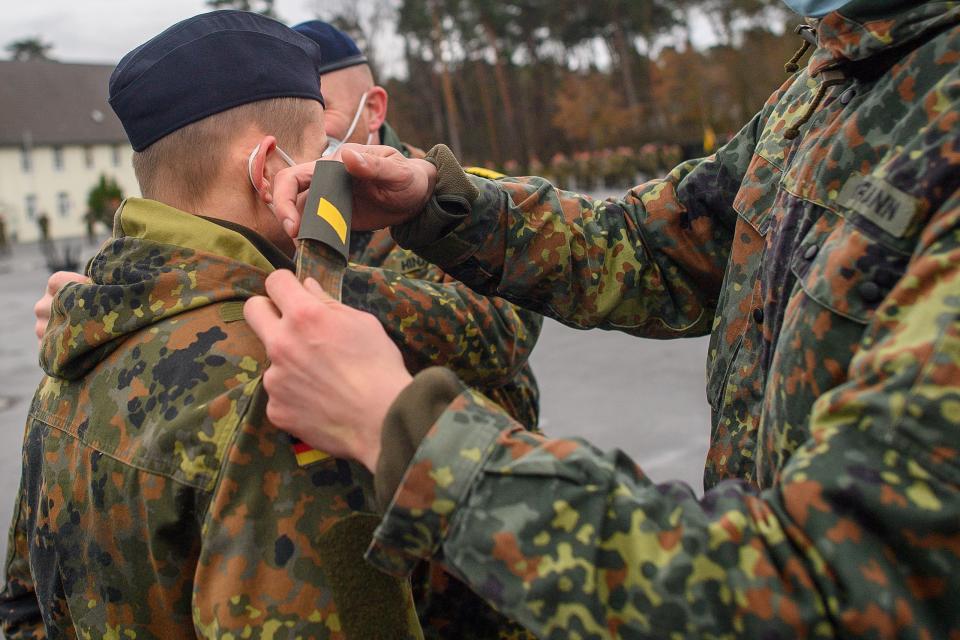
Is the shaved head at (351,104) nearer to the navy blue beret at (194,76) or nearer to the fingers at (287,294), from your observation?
the navy blue beret at (194,76)

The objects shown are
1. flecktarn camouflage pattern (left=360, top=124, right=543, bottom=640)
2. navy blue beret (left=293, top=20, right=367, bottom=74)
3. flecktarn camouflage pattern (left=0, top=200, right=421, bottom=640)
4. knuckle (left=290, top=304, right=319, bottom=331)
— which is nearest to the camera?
knuckle (left=290, top=304, right=319, bottom=331)

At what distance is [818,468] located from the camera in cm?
122

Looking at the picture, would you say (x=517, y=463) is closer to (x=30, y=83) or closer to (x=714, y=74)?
(x=714, y=74)

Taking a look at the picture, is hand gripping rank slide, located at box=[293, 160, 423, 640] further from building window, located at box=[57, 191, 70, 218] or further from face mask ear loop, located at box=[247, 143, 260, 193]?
building window, located at box=[57, 191, 70, 218]

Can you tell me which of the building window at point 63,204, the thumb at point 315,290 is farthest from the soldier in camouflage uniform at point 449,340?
the building window at point 63,204

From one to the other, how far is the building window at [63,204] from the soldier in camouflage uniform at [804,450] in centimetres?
5472

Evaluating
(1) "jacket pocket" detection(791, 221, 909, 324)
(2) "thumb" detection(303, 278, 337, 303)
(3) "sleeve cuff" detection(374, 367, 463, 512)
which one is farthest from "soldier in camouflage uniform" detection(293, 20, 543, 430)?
(1) "jacket pocket" detection(791, 221, 909, 324)

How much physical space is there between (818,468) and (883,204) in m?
0.44

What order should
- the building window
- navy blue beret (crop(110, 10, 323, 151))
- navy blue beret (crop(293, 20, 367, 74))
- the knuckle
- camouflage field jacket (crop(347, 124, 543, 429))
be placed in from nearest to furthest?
the knuckle, navy blue beret (crop(110, 10, 323, 151)), camouflage field jacket (crop(347, 124, 543, 429)), navy blue beret (crop(293, 20, 367, 74)), the building window

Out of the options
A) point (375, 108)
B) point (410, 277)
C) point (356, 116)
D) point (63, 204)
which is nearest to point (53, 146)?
point (63, 204)

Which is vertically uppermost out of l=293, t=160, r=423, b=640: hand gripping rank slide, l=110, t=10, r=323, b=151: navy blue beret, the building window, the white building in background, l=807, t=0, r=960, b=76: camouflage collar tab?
l=807, t=0, r=960, b=76: camouflage collar tab

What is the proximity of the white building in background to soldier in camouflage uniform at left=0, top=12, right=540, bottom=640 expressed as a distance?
50.6m

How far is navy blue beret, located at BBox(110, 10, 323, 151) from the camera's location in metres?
1.96

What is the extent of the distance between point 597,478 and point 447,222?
114 cm
